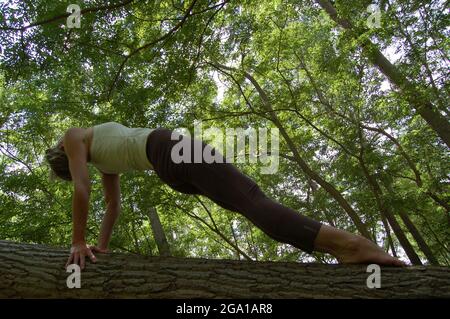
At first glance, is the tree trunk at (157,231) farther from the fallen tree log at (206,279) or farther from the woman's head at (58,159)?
the fallen tree log at (206,279)

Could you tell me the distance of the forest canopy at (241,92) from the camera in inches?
209

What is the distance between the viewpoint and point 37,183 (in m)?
7.33

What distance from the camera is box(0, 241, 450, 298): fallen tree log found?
6.75ft

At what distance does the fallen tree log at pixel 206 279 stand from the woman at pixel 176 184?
12 cm

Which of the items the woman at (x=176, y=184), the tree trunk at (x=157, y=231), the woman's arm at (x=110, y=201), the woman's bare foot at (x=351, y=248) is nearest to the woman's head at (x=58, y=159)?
the woman at (x=176, y=184)

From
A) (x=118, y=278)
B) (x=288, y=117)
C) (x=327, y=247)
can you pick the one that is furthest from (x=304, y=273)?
(x=288, y=117)

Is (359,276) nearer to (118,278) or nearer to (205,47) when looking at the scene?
(118,278)

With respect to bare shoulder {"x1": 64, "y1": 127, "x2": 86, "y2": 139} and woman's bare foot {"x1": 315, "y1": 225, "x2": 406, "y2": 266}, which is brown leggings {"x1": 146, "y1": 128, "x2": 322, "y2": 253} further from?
bare shoulder {"x1": 64, "y1": 127, "x2": 86, "y2": 139}

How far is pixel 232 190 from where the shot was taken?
2.36 meters

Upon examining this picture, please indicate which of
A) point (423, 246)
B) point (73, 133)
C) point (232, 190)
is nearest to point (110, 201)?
point (73, 133)

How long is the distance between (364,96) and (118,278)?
6055 mm

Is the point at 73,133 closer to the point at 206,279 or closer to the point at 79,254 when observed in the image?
the point at 79,254

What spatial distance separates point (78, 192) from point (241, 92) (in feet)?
18.4

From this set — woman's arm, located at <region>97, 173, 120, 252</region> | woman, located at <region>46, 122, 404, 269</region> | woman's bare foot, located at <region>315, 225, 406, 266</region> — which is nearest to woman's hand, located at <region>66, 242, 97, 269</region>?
woman, located at <region>46, 122, 404, 269</region>
